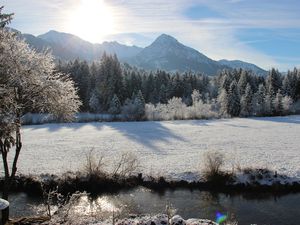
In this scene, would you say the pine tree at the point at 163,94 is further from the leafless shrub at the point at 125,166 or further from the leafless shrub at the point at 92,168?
the leafless shrub at the point at 92,168

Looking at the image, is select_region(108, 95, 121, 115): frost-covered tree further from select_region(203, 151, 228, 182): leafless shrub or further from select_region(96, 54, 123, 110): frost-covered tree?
select_region(203, 151, 228, 182): leafless shrub

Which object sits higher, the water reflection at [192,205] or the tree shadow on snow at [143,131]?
the tree shadow on snow at [143,131]

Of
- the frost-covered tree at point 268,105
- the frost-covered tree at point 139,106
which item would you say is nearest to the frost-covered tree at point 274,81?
the frost-covered tree at point 268,105

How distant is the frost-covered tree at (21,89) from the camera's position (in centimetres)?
2005

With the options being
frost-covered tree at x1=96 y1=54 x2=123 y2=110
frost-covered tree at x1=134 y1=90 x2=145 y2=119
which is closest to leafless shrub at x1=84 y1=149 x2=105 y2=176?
frost-covered tree at x1=134 y1=90 x2=145 y2=119

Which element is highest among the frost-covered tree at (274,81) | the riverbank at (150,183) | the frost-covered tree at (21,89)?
the frost-covered tree at (274,81)

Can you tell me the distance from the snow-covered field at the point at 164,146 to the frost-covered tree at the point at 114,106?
18.3 m

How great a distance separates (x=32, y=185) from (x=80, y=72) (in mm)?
70046

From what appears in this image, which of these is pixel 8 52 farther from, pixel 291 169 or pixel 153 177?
pixel 291 169

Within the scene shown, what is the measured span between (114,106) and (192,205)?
66407mm

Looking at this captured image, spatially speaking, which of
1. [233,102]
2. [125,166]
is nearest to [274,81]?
[233,102]

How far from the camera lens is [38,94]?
846 inches

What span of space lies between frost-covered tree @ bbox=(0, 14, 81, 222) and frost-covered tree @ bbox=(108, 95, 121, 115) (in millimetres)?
70576

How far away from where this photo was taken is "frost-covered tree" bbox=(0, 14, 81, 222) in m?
20.0
